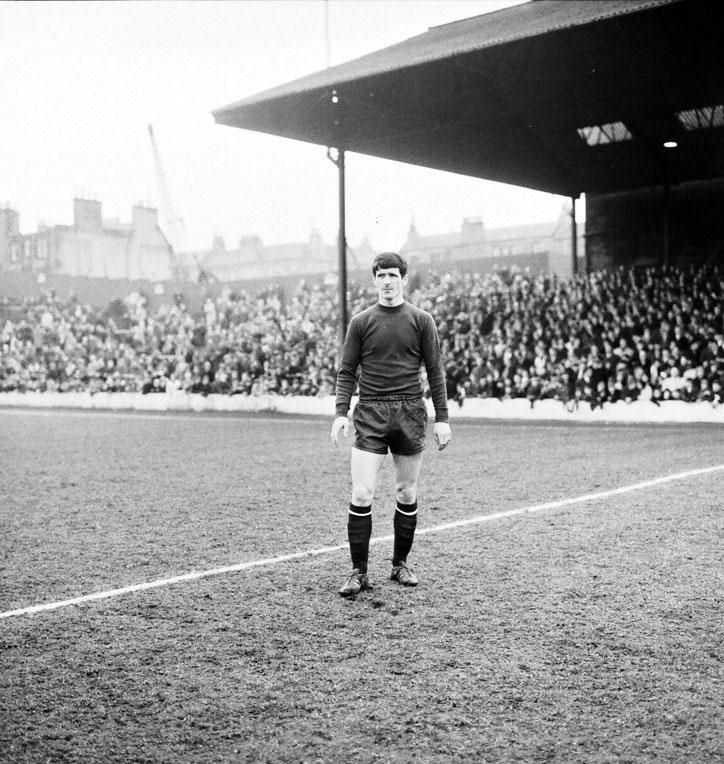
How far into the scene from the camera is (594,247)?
1286 inches

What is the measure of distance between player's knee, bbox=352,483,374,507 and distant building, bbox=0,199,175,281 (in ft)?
164

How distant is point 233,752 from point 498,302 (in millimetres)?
23411

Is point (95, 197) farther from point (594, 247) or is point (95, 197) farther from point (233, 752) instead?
point (233, 752)

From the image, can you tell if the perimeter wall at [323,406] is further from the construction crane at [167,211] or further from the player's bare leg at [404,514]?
the construction crane at [167,211]

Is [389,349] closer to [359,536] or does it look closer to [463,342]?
[359,536]

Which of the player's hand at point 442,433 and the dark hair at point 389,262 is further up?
the dark hair at point 389,262

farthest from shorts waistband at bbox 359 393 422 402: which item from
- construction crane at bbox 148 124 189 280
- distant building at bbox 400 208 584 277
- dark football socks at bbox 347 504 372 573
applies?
construction crane at bbox 148 124 189 280

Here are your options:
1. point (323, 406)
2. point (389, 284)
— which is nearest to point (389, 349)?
point (389, 284)

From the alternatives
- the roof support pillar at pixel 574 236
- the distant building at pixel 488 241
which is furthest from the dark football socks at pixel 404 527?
the distant building at pixel 488 241

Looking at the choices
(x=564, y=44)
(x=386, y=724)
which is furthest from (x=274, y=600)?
(x=564, y=44)

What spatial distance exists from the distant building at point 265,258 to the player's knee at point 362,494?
9270cm

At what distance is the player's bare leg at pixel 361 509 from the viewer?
5449 millimetres

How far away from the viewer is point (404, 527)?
5.68 meters

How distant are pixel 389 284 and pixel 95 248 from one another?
203ft
